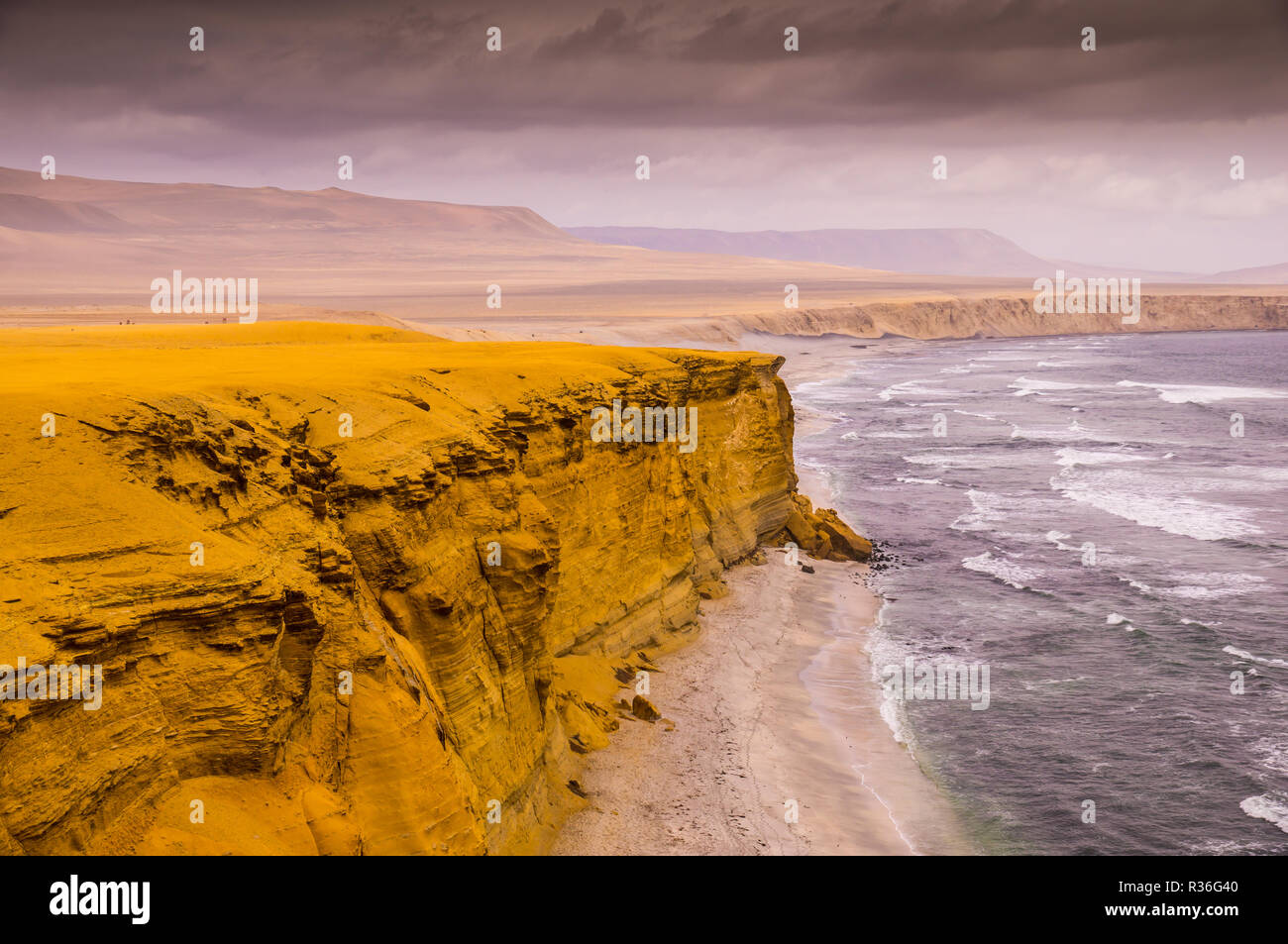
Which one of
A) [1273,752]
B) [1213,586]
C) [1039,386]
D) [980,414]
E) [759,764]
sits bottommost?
[1273,752]

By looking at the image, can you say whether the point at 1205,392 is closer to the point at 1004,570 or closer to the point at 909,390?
the point at 909,390

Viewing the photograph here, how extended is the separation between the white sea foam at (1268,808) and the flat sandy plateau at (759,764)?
6.24m

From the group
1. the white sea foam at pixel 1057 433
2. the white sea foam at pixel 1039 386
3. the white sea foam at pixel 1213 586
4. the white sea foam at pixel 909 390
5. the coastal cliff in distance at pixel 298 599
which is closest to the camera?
the coastal cliff in distance at pixel 298 599

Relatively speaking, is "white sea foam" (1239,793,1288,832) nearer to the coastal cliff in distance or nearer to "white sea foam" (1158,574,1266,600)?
the coastal cliff in distance

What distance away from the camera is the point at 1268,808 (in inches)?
859

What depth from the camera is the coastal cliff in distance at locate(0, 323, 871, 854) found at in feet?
33.3

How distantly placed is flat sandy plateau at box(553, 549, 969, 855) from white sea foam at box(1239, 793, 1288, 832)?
20.5ft

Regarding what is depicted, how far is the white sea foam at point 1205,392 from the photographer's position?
300 ft

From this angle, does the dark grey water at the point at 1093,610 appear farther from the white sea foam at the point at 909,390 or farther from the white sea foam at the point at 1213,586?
the white sea foam at the point at 909,390

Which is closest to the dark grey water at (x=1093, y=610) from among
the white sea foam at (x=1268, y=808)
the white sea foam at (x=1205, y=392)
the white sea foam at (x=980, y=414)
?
the white sea foam at (x=1268, y=808)

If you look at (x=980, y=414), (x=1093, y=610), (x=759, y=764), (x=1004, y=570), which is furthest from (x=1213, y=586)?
(x=980, y=414)

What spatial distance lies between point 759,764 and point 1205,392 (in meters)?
89.1

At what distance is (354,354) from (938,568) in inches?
955

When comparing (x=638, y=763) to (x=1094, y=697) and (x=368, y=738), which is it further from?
(x=1094, y=697)
